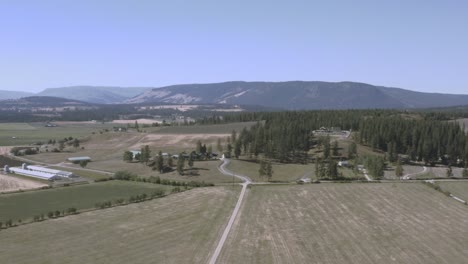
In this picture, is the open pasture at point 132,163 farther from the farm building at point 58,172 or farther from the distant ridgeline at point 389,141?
the distant ridgeline at point 389,141

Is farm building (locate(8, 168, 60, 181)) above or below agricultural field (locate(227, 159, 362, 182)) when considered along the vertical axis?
below

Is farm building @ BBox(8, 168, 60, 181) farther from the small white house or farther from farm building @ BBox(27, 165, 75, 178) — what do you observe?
the small white house

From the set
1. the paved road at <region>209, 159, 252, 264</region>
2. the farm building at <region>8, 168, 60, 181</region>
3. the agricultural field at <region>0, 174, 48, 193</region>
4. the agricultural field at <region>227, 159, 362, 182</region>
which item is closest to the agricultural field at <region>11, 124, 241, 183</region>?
the paved road at <region>209, 159, 252, 264</region>

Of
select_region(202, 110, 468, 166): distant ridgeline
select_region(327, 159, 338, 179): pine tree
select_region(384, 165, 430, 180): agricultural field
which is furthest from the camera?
select_region(202, 110, 468, 166): distant ridgeline

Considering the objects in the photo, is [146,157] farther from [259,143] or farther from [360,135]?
[360,135]

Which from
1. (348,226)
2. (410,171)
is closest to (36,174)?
(348,226)

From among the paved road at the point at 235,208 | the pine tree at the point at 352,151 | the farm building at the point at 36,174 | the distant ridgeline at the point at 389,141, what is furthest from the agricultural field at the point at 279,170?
the farm building at the point at 36,174
